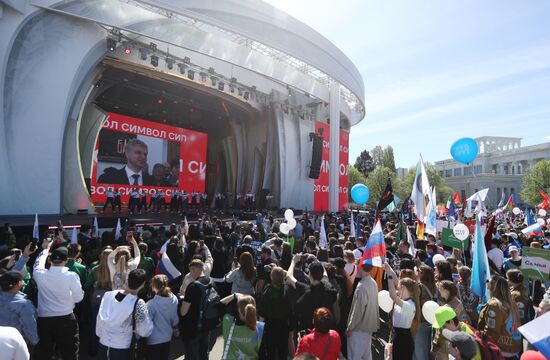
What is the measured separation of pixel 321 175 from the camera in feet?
87.6

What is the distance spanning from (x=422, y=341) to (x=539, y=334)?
2067 mm

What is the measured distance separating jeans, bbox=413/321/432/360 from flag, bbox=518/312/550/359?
1963 mm

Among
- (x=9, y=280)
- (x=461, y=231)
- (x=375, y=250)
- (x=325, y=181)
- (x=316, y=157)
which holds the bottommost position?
(x=9, y=280)

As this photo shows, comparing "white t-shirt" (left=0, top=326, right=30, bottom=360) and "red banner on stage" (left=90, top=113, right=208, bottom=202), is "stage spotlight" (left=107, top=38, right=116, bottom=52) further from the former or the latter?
"white t-shirt" (left=0, top=326, right=30, bottom=360)

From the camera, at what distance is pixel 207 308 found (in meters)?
3.64

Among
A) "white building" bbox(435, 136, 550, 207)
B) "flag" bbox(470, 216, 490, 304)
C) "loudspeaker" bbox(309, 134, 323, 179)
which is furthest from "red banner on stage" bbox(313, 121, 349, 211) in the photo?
"white building" bbox(435, 136, 550, 207)

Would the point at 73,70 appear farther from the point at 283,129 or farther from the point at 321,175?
the point at 321,175

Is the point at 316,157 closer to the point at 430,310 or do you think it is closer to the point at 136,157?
the point at 136,157

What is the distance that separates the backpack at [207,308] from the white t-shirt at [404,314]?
6.59ft

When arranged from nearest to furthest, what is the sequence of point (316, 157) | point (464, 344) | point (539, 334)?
point (539, 334) → point (464, 344) → point (316, 157)

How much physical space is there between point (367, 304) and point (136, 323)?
2.48 metres

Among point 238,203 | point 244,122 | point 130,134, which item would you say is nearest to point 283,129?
point 244,122

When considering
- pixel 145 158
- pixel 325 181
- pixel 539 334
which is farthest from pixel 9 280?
pixel 325 181

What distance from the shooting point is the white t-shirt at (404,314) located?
11.8ft
